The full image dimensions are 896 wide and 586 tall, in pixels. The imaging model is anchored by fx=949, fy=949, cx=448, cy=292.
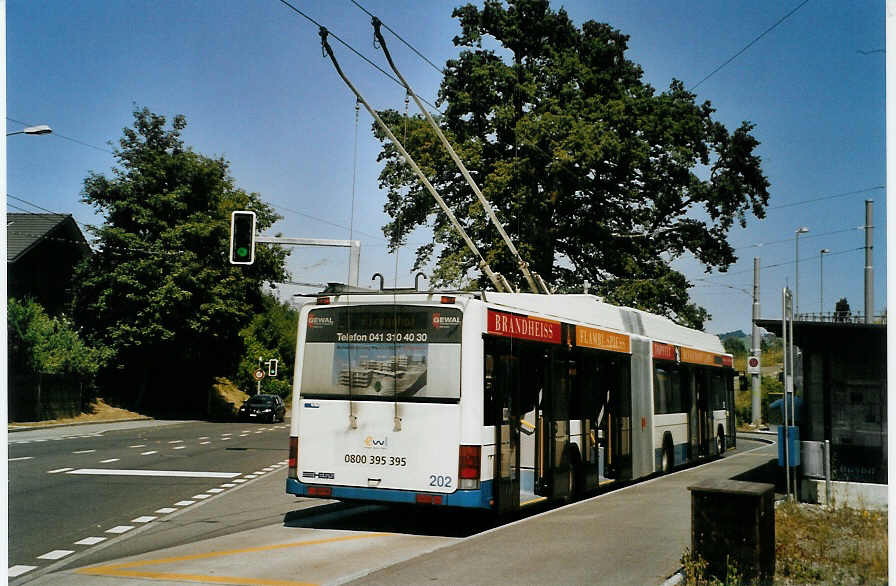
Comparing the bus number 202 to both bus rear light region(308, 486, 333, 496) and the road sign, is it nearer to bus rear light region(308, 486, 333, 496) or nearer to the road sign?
bus rear light region(308, 486, 333, 496)

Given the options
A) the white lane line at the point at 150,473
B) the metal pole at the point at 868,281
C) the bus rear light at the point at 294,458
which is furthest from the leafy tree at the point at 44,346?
the metal pole at the point at 868,281

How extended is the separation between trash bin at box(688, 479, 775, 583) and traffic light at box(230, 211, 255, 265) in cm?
1172

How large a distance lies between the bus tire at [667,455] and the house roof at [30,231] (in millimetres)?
31151

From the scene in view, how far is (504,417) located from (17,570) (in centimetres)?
545

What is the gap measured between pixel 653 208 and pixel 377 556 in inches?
969

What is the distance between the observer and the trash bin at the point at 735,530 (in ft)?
24.8

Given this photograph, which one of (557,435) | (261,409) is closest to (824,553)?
(557,435)

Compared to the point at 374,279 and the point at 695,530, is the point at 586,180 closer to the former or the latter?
the point at 374,279

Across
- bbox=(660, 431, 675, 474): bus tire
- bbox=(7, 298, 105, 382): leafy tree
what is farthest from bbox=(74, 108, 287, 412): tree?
bbox=(660, 431, 675, 474): bus tire

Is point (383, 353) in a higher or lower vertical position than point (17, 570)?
higher

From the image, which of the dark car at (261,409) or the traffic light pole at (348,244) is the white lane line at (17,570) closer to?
the traffic light pole at (348,244)

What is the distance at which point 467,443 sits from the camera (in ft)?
35.1

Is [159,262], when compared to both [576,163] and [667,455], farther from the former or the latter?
[667,455]

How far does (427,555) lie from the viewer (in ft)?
30.3
